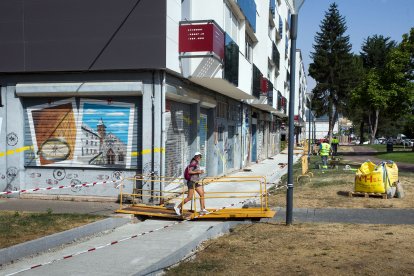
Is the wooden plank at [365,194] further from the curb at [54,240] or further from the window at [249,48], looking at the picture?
the window at [249,48]

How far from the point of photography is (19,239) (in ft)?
25.4

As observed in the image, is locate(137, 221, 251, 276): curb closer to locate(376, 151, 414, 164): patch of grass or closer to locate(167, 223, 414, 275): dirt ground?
locate(167, 223, 414, 275): dirt ground

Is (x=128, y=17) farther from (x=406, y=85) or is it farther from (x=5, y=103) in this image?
(x=406, y=85)

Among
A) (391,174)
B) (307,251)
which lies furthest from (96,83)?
(391,174)

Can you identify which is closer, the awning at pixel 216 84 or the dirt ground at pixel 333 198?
the dirt ground at pixel 333 198

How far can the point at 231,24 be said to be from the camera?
17.9 metres

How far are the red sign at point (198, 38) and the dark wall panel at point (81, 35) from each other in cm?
111

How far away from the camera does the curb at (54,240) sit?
702 centimetres

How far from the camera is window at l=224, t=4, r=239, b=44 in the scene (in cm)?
1705

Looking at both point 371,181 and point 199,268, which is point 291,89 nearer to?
point 199,268

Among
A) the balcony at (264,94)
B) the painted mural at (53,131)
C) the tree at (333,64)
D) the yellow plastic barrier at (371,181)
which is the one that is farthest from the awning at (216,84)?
the tree at (333,64)

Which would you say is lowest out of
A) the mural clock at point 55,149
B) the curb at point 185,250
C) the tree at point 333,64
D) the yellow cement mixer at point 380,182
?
the curb at point 185,250

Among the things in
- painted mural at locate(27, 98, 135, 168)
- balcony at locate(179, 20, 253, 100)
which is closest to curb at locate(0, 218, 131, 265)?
painted mural at locate(27, 98, 135, 168)

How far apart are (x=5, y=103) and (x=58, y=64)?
199cm
